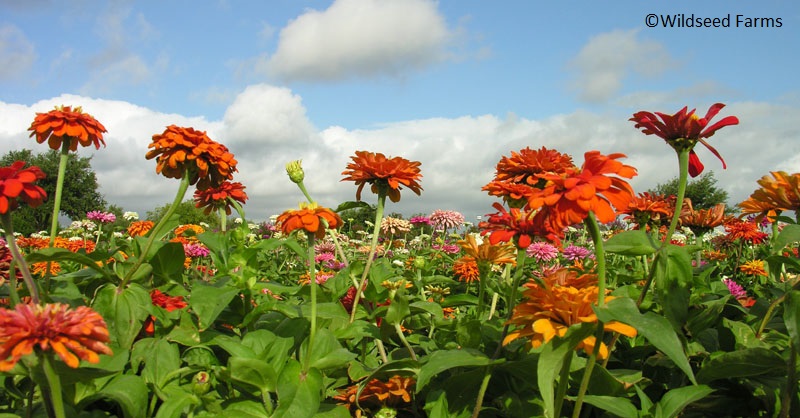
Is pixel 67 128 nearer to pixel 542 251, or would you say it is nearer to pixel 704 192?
pixel 542 251

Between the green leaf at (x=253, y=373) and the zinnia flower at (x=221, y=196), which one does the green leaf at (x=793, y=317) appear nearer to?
the green leaf at (x=253, y=373)

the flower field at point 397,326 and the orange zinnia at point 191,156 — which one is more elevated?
the orange zinnia at point 191,156

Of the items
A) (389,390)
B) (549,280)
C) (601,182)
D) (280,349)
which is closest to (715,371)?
(549,280)

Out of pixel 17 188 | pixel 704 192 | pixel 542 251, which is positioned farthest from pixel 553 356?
pixel 704 192

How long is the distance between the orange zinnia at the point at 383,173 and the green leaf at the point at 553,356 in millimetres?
1008

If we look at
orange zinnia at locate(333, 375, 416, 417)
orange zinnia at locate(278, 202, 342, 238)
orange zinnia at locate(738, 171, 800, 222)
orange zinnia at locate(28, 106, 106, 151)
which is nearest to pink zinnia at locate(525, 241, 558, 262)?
orange zinnia at locate(738, 171, 800, 222)

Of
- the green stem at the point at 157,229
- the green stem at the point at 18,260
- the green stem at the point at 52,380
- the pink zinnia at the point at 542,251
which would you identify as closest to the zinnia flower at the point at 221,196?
the green stem at the point at 157,229

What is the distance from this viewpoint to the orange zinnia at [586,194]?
48.9 inches

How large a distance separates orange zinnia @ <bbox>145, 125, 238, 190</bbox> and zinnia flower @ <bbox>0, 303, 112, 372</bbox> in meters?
1.00

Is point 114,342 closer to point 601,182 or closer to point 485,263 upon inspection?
point 485,263

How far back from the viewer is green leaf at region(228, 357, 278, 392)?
5.22 ft

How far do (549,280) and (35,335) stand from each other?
138 centimetres

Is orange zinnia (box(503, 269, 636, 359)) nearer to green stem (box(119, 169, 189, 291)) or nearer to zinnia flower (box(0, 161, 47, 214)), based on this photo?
green stem (box(119, 169, 189, 291))

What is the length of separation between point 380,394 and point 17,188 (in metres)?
1.41
